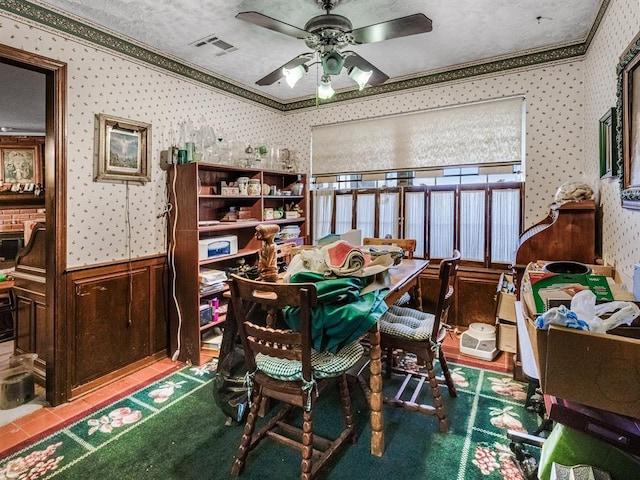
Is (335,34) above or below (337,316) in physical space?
above

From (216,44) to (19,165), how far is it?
455 cm

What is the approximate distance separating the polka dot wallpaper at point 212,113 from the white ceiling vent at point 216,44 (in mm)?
472

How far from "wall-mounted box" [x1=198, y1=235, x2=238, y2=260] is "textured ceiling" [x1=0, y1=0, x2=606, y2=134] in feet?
5.48

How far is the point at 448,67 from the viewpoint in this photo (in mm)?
3678

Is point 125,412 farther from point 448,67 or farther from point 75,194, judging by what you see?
Answer: point 448,67

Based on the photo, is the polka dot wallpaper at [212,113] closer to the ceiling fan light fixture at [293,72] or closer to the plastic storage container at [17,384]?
the plastic storage container at [17,384]

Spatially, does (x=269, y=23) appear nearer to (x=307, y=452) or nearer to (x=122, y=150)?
(x=122, y=150)

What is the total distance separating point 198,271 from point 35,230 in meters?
1.30

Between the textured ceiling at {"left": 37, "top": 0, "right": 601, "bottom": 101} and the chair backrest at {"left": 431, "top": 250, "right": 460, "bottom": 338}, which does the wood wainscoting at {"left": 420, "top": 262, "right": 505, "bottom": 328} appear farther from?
the textured ceiling at {"left": 37, "top": 0, "right": 601, "bottom": 101}

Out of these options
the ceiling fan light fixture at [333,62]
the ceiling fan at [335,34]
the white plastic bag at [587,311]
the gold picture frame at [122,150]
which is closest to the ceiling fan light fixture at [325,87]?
the ceiling fan at [335,34]

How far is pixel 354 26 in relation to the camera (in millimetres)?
2799

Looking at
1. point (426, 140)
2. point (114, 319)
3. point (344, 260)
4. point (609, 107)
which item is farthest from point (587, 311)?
point (426, 140)

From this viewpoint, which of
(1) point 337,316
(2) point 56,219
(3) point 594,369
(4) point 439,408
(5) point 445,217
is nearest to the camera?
(3) point 594,369

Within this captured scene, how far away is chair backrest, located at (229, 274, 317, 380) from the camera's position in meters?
1.51
